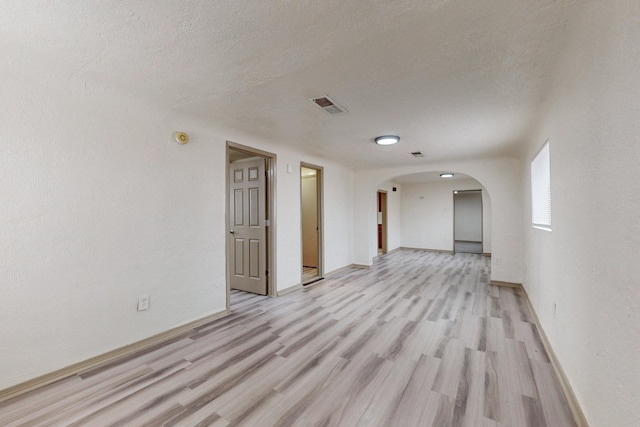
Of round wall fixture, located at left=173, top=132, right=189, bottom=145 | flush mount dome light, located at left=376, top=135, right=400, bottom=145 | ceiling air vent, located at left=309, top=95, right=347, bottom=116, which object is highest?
ceiling air vent, located at left=309, top=95, right=347, bottom=116

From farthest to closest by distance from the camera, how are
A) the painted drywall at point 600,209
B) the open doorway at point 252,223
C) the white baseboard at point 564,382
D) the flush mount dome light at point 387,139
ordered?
the open doorway at point 252,223, the flush mount dome light at point 387,139, the white baseboard at point 564,382, the painted drywall at point 600,209

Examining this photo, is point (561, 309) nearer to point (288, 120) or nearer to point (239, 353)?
point (239, 353)

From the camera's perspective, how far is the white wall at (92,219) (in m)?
1.85

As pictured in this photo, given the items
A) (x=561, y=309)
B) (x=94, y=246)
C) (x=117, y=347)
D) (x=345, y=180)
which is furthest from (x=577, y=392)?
(x=345, y=180)

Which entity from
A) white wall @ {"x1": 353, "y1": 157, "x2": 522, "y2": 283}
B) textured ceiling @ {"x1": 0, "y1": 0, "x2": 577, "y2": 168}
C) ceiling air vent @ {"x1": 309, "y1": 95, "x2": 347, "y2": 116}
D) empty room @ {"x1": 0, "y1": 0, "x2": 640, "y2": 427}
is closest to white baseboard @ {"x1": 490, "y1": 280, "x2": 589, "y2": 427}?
empty room @ {"x1": 0, "y1": 0, "x2": 640, "y2": 427}

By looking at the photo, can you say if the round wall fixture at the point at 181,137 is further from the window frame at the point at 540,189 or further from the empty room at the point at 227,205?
the window frame at the point at 540,189

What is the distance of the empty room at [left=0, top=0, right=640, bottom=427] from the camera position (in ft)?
4.39

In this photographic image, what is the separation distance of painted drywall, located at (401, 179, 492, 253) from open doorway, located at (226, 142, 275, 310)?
20.8ft

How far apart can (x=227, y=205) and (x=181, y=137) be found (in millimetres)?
906

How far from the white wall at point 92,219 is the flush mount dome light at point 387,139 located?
1.99 meters

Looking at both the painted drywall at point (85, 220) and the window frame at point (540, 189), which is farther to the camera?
the window frame at point (540, 189)

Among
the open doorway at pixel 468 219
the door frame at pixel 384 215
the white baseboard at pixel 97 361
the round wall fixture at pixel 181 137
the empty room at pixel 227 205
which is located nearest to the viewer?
the empty room at pixel 227 205

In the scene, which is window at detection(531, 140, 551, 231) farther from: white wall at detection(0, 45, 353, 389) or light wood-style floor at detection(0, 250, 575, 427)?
white wall at detection(0, 45, 353, 389)

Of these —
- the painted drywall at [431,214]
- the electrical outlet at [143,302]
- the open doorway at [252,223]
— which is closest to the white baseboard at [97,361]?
A: the electrical outlet at [143,302]
